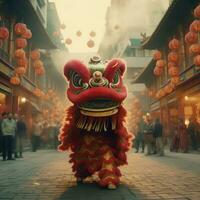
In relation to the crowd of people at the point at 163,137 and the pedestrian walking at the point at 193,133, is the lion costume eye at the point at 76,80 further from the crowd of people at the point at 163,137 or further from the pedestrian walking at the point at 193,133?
the pedestrian walking at the point at 193,133

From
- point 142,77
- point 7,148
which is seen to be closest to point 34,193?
point 7,148

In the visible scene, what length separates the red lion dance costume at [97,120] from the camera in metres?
5.57

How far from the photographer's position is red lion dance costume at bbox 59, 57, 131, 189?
18.3 feet

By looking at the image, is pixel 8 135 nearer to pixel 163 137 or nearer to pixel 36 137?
pixel 36 137

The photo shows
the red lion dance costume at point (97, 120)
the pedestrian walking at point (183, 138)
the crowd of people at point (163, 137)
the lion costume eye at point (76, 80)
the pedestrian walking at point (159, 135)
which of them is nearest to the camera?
the red lion dance costume at point (97, 120)

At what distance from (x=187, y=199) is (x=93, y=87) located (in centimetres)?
229

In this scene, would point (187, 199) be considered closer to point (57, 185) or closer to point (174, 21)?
point (57, 185)

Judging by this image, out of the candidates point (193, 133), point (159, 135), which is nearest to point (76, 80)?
point (159, 135)

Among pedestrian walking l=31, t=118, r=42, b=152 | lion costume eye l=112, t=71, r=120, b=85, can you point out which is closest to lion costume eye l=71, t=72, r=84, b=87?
lion costume eye l=112, t=71, r=120, b=85

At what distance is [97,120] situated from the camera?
5754 mm

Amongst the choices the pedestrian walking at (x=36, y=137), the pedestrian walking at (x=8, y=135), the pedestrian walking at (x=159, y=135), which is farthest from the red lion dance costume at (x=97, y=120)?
the pedestrian walking at (x=36, y=137)

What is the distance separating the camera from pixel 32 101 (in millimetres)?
24516

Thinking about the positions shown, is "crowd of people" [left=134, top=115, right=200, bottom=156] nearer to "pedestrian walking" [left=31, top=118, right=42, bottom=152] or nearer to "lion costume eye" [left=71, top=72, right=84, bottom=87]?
"pedestrian walking" [left=31, top=118, right=42, bottom=152]

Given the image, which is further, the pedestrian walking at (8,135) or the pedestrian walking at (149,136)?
the pedestrian walking at (149,136)
